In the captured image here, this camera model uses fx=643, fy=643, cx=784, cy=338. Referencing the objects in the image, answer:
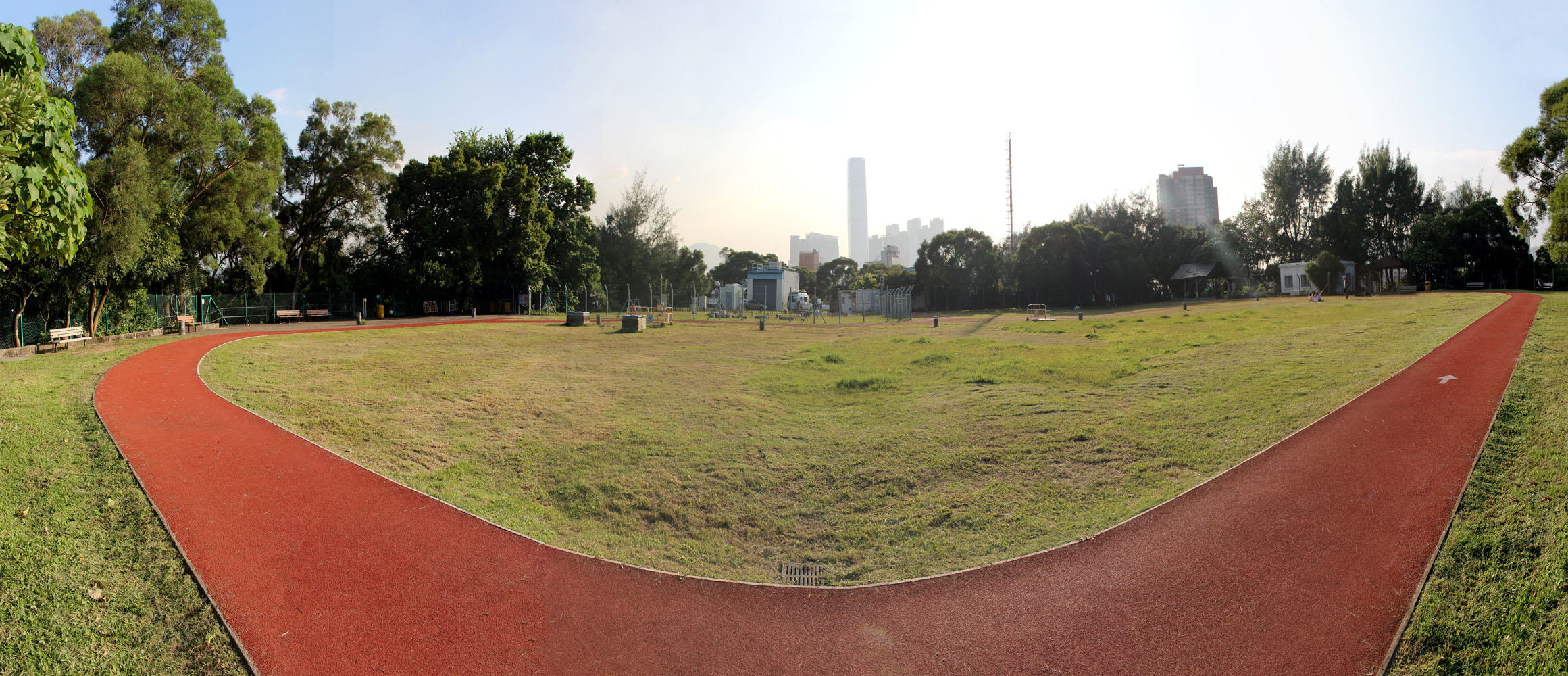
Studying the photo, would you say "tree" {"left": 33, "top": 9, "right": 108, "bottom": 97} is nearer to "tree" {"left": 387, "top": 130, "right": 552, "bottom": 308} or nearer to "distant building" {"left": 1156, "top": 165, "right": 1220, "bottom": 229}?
"tree" {"left": 387, "top": 130, "right": 552, "bottom": 308}

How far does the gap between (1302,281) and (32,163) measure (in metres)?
74.2

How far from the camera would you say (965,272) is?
57000mm

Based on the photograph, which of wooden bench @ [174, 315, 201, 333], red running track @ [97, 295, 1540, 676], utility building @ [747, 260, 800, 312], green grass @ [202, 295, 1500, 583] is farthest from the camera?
utility building @ [747, 260, 800, 312]

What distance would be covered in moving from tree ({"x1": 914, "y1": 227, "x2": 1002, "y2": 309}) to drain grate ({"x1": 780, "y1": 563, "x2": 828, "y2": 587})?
172 ft

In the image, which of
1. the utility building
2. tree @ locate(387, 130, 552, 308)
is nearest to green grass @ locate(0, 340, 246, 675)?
tree @ locate(387, 130, 552, 308)

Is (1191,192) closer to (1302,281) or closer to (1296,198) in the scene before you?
(1296,198)

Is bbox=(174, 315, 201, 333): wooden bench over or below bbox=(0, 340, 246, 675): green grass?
over

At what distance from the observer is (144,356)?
15203 millimetres

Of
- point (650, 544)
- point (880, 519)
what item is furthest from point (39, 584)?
point (880, 519)

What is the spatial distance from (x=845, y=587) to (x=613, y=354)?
1446 centimetres

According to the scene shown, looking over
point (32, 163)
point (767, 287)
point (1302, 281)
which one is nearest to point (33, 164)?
point (32, 163)

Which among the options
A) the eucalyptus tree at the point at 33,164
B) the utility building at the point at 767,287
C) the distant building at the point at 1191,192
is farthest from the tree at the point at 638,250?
the distant building at the point at 1191,192

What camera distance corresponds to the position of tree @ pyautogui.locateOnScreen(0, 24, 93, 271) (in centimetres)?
702

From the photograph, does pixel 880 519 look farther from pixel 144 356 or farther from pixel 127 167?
pixel 127 167
